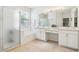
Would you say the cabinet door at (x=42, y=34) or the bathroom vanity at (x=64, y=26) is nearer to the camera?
the bathroom vanity at (x=64, y=26)

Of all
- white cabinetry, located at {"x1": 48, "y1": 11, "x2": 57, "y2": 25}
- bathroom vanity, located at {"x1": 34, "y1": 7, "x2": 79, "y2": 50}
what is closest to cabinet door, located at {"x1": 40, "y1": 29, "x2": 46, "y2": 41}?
bathroom vanity, located at {"x1": 34, "y1": 7, "x2": 79, "y2": 50}

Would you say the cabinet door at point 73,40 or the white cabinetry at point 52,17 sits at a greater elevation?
the white cabinetry at point 52,17

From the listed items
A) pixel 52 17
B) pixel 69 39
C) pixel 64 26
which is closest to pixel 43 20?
pixel 52 17

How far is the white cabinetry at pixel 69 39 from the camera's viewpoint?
5.50 ft

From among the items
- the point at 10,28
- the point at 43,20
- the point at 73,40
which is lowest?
the point at 73,40

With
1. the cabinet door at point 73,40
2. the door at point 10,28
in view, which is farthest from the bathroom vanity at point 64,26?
the door at point 10,28

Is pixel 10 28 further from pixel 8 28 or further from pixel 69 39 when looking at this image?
pixel 69 39

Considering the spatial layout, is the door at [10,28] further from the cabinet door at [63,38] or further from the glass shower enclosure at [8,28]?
the cabinet door at [63,38]

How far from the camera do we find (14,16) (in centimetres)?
171

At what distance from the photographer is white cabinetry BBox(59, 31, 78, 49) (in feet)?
5.50

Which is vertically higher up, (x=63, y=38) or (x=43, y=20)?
(x=43, y=20)

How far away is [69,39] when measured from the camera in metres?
1.70
